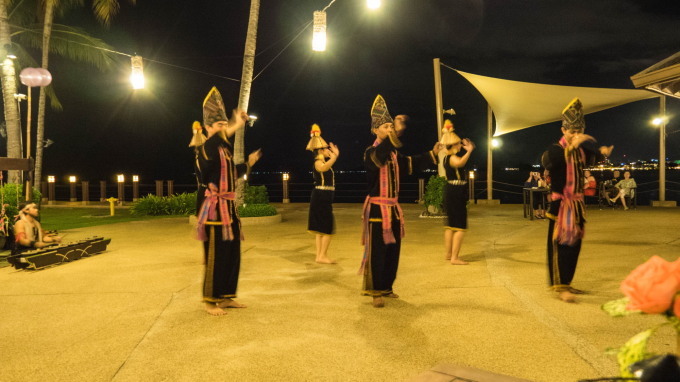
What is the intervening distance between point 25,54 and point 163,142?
42557mm

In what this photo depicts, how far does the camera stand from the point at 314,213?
778cm

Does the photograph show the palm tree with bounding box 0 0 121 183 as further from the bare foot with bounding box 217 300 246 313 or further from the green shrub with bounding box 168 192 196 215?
the bare foot with bounding box 217 300 246 313

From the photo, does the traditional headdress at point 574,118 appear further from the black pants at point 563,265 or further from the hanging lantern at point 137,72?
the hanging lantern at point 137,72

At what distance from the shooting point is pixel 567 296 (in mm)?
5164

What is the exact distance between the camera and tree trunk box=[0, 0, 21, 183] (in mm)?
12359

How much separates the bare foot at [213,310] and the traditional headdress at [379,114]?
2499 mm

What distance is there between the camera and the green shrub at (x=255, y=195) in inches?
600

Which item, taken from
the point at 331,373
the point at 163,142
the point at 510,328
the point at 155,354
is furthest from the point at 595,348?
the point at 163,142

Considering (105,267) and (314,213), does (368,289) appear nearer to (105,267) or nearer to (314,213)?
(314,213)

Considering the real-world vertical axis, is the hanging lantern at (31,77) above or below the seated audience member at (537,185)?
above

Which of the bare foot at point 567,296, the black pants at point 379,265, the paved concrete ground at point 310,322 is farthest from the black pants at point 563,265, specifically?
the black pants at point 379,265

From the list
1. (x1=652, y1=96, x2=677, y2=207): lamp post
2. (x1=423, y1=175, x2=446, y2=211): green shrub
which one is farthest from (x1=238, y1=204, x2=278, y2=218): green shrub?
(x1=652, y1=96, x2=677, y2=207): lamp post

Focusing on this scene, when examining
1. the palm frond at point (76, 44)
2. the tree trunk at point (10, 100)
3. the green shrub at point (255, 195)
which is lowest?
the green shrub at point (255, 195)

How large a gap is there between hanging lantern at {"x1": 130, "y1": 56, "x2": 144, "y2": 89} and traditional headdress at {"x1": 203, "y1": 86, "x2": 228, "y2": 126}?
9.28 m
